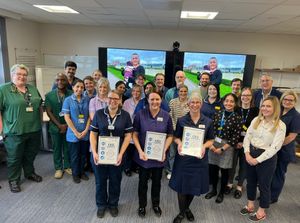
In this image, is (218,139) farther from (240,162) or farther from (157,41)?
(157,41)

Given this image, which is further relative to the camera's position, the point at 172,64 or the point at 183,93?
the point at 172,64

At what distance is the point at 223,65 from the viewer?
5.88 meters

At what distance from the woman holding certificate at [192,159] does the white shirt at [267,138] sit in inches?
19.9

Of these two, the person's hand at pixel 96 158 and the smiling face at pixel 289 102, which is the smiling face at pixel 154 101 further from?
the smiling face at pixel 289 102

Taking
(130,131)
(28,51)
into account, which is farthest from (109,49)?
(130,131)

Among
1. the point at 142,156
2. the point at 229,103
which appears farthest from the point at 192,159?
the point at 229,103

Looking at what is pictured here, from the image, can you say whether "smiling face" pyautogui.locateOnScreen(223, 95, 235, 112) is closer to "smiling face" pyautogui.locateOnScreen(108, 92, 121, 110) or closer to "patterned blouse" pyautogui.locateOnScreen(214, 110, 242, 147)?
"patterned blouse" pyautogui.locateOnScreen(214, 110, 242, 147)

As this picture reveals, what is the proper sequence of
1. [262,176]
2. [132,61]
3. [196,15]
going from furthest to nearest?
[132,61]
[196,15]
[262,176]

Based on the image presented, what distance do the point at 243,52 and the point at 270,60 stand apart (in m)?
0.77

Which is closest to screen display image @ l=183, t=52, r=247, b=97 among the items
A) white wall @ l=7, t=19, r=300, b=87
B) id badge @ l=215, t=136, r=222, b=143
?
white wall @ l=7, t=19, r=300, b=87

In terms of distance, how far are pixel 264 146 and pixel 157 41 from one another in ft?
15.2

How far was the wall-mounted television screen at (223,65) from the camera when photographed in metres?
5.82

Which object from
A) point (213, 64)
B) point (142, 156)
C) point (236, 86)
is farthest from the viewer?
point (213, 64)

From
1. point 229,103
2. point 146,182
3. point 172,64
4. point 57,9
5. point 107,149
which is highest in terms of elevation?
point 57,9
